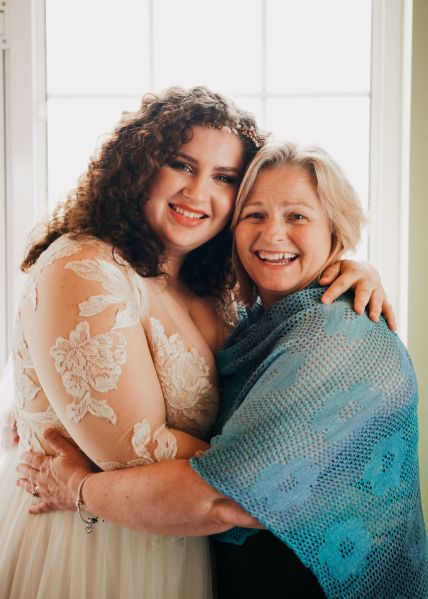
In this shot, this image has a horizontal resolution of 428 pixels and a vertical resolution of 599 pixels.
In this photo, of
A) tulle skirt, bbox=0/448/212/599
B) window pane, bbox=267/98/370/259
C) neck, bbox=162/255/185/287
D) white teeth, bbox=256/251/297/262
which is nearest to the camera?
tulle skirt, bbox=0/448/212/599

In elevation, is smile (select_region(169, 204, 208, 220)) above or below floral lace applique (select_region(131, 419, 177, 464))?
above

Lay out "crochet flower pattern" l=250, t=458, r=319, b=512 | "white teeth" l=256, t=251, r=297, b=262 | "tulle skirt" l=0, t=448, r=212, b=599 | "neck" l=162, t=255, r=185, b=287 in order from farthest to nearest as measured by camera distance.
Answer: "neck" l=162, t=255, r=185, b=287 < "white teeth" l=256, t=251, r=297, b=262 < "tulle skirt" l=0, t=448, r=212, b=599 < "crochet flower pattern" l=250, t=458, r=319, b=512

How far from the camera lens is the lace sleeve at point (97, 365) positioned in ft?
3.63

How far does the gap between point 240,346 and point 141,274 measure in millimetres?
298

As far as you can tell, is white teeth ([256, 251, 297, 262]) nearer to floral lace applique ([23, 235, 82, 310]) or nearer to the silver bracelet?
floral lace applique ([23, 235, 82, 310])

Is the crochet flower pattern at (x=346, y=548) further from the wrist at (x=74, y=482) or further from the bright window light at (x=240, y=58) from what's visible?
the bright window light at (x=240, y=58)

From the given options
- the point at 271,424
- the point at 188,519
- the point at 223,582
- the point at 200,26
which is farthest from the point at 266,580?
the point at 200,26

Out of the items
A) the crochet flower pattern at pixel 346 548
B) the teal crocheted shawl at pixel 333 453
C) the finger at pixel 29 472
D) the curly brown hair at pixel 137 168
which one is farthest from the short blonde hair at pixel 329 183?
the finger at pixel 29 472

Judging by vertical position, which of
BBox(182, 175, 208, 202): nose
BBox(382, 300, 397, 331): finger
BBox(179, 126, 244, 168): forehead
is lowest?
BBox(382, 300, 397, 331): finger

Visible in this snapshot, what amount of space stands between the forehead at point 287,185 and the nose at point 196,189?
0.14 m

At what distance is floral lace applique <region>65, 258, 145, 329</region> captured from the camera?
1.12 m

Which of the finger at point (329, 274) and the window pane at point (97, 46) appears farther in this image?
the window pane at point (97, 46)

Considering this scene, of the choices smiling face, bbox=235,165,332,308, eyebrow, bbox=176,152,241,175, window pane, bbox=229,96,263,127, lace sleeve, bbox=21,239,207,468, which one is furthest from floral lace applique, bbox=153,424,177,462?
window pane, bbox=229,96,263,127

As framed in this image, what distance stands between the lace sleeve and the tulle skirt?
0.75 feet
